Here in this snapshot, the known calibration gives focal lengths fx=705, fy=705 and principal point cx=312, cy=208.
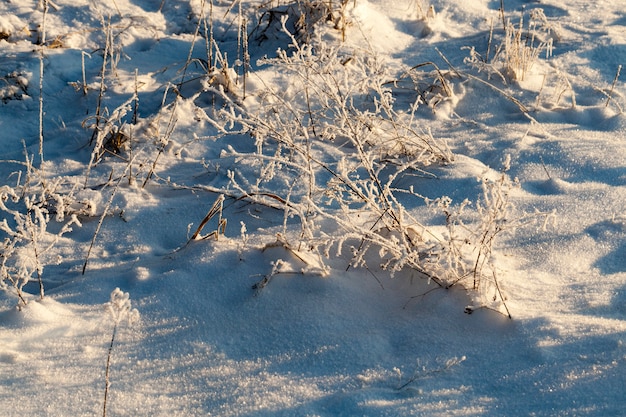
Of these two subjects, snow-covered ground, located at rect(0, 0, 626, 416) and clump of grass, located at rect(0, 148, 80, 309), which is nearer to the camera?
snow-covered ground, located at rect(0, 0, 626, 416)

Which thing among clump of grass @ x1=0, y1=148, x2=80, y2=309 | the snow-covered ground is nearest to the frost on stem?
the snow-covered ground

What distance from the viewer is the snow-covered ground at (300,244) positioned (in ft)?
5.75

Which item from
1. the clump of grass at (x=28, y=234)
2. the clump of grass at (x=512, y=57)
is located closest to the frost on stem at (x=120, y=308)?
the clump of grass at (x=28, y=234)

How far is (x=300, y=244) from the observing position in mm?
2191

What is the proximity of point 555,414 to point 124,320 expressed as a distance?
1.18 meters

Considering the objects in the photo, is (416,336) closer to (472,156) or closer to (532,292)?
(532,292)

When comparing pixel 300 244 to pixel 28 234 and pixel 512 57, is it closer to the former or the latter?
pixel 28 234

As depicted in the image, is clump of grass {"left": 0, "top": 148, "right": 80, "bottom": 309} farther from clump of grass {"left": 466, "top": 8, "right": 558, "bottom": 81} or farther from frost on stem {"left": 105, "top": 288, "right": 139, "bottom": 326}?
clump of grass {"left": 466, "top": 8, "right": 558, "bottom": 81}

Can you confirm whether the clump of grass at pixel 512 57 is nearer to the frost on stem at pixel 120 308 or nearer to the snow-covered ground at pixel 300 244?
the snow-covered ground at pixel 300 244

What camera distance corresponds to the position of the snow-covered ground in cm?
175

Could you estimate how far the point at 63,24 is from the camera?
409 centimetres

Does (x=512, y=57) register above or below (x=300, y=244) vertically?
above

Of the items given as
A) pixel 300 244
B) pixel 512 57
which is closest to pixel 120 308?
pixel 300 244

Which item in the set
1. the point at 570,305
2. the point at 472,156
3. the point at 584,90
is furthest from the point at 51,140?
the point at 584,90
